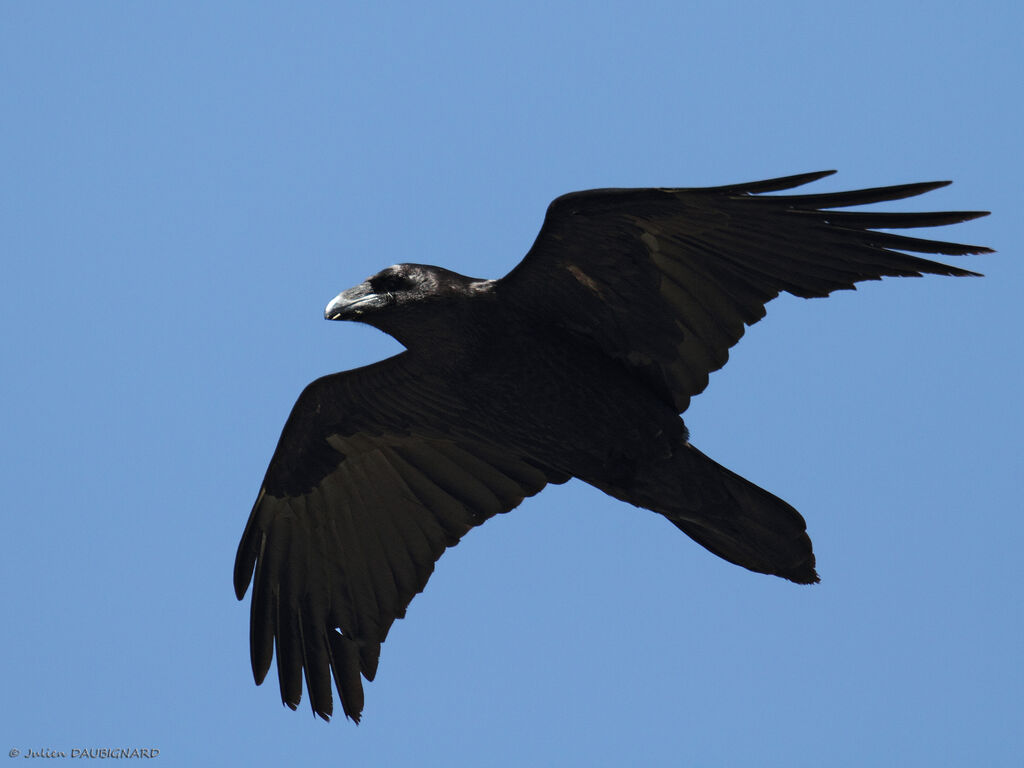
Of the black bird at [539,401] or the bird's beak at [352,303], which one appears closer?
the black bird at [539,401]

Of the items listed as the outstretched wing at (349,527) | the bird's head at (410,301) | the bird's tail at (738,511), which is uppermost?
the bird's head at (410,301)

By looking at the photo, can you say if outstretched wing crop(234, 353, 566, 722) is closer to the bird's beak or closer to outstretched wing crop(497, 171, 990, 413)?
the bird's beak

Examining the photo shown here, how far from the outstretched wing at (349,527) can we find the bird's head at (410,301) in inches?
41.2

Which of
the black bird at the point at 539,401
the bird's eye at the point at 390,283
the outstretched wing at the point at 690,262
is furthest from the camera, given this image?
the bird's eye at the point at 390,283

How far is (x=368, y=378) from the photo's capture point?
9055mm

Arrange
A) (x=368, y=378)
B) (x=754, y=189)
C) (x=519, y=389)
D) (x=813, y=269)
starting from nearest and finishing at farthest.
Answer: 1. (x=754, y=189)
2. (x=813, y=269)
3. (x=519, y=389)
4. (x=368, y=378)

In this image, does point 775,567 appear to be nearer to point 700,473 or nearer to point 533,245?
point 700,473

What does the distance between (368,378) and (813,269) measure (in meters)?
2.97

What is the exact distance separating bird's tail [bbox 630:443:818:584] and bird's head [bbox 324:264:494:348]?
154 centimetres

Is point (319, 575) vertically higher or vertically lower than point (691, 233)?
lower

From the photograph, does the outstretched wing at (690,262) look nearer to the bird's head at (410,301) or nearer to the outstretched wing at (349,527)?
the bird's head at (410,301)

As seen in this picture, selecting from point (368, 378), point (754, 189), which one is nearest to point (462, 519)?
point (368, 378)

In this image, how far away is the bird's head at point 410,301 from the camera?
8227 mm

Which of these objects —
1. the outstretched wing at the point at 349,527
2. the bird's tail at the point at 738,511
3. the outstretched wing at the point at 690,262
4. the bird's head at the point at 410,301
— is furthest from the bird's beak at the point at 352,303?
the bird's tail at the point at 738,511
